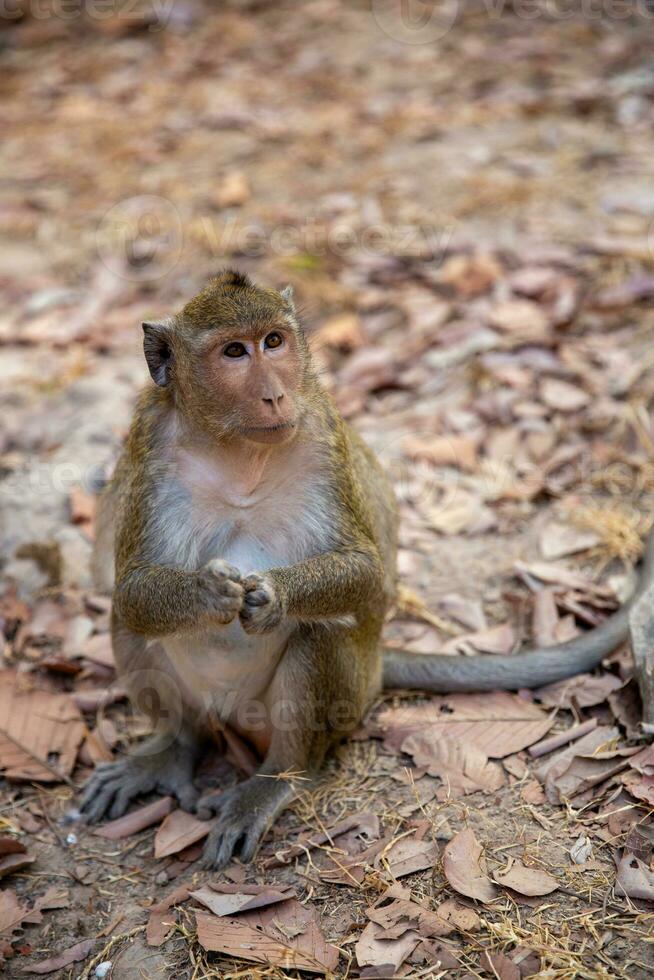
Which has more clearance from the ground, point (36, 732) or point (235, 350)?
point (235, 350)

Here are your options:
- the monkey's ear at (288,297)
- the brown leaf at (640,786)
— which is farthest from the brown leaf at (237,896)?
the monkey's ear at (288,297)

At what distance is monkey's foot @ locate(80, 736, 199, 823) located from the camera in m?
4.32

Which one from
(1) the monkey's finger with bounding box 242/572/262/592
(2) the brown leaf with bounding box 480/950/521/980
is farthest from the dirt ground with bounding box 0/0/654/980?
(1) the monkey's finger with bounding box 242/572/262/592

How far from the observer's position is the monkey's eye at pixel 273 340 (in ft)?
11.8

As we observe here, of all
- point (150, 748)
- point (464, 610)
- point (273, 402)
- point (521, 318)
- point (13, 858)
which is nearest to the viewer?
point (273, 402)

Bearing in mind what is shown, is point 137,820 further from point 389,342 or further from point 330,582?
point 389,342

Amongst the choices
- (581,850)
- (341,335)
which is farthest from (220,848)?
(341,335)

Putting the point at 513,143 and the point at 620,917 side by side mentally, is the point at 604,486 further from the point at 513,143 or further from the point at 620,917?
the point at 513,143

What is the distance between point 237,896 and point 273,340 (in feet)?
6.18

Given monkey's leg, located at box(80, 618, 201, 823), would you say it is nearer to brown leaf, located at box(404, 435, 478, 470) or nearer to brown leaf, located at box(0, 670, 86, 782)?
brown leaf, located at box(0, 670, 86, 782)

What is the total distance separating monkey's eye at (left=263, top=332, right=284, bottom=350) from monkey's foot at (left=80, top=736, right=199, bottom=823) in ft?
5.98

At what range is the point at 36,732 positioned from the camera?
15.4 ft

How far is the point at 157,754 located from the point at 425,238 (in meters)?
4.86

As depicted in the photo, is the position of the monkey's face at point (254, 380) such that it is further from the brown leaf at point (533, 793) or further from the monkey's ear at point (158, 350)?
the brown leaf at point (533, 793)
